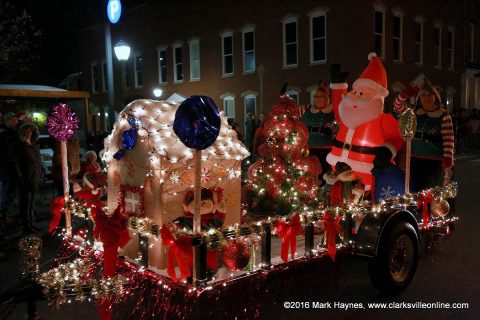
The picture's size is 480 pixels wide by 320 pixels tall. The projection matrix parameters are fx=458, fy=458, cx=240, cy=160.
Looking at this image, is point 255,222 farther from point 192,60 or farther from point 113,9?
point 192,60

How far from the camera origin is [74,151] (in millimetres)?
8477

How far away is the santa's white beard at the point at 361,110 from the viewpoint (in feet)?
21.1

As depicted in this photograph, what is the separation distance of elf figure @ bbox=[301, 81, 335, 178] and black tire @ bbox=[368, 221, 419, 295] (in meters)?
2.87

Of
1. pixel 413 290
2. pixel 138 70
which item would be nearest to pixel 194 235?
pixel 413 290

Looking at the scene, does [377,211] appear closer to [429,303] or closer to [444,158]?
[429,303]

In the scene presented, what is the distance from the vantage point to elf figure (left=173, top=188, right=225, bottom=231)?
4027 mm

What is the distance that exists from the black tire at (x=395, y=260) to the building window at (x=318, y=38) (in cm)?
1499

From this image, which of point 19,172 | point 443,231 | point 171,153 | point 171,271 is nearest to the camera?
point 171,271

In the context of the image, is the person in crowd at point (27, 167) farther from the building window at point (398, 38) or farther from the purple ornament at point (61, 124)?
the building window at point (398, 38)

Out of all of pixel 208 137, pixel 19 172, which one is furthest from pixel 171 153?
pixel 19 172

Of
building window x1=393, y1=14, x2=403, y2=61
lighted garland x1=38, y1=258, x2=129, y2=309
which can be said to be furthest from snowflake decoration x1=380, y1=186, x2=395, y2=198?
building window x1=393, y1=14, x2=403, y2=61

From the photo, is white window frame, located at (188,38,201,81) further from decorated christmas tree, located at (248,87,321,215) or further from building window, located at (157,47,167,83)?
decorated christmas tree, located at (248,87,321,215)

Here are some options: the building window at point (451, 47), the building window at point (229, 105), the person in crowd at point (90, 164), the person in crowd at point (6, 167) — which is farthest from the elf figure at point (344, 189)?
the building window at point (451, 47)

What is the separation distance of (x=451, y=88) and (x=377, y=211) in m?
21.4
